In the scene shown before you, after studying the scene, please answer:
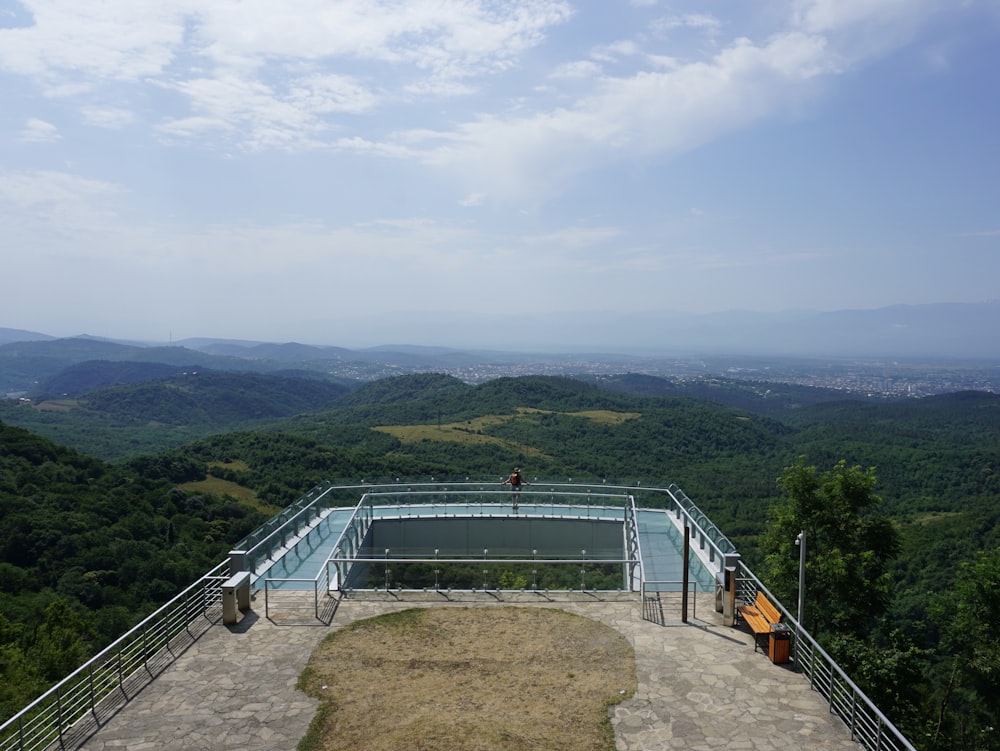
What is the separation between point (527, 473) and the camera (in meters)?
33.1

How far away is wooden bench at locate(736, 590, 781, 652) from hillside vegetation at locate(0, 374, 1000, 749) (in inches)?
205

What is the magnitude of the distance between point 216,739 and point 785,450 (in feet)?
283

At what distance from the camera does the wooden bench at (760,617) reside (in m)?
10.8

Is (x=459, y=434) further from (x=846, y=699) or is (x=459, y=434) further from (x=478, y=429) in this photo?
(x=846, y=699)

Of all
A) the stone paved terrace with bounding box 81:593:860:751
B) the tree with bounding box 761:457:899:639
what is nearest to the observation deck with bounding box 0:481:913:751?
the stone paved terrace with bounding box 81:593:860:751

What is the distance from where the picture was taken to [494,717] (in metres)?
8.88

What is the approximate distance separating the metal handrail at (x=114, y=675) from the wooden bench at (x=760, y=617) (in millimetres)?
10065

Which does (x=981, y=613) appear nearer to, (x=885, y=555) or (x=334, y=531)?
(x=885, y=555)

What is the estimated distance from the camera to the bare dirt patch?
8.40 meters

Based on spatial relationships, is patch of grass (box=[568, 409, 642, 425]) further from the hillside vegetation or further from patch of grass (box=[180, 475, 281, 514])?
patch of grass (box=[180, 475, 281, 514])

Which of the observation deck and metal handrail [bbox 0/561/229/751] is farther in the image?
the observation deck

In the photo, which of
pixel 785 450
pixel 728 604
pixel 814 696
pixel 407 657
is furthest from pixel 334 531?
pixel 785 450

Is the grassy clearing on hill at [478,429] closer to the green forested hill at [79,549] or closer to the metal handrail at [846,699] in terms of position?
the green forested hill at [79,549]

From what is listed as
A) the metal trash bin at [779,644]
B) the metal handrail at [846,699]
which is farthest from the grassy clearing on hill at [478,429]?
the metal handrail at [846,699]
